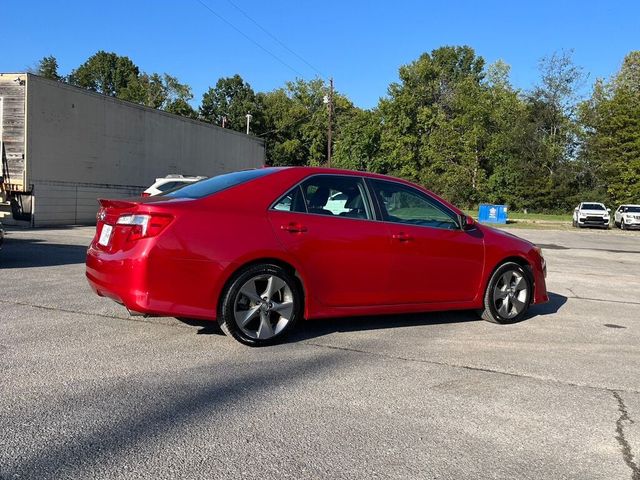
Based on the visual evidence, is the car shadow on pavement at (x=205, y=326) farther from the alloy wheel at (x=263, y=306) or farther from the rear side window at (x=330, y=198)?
the rear side window at (x=330, y=198)

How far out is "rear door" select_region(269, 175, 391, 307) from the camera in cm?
529

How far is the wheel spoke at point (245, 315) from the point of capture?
5074 millimetres

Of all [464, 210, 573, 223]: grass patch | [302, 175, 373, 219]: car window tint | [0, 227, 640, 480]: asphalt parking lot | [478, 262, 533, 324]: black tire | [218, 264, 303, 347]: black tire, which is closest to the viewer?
[0, 227, 640, 480]: asphalt parking lot

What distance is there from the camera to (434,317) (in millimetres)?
6812

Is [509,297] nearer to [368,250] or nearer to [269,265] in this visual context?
[368,250]

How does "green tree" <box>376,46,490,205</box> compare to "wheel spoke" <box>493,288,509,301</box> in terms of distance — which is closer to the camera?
"wheel spoke" <box>493,288,509,301</box>

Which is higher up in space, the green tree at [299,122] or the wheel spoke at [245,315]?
the green tree at [299,122]

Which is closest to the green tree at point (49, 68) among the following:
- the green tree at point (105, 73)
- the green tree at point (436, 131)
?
the green tree at point (105, 73)

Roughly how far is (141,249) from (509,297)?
4134 millimetres

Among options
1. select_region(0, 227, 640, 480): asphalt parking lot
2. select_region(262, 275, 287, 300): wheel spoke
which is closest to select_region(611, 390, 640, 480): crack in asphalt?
select_region(0, 227, 640, 480): asphalt parking lot

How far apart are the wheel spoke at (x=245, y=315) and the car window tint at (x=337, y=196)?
107cm

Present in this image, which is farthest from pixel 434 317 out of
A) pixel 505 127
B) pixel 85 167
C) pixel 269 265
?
pixel 505 127

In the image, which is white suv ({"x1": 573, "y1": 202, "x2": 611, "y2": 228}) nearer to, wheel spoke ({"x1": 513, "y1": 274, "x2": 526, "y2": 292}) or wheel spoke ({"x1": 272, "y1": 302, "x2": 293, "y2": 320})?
wheel spoke ({"x1": 513, "y1": 274, "x2": 526, "y2": 292})

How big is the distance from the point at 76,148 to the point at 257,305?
53.8 feet
